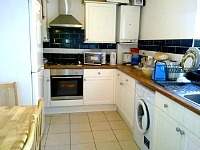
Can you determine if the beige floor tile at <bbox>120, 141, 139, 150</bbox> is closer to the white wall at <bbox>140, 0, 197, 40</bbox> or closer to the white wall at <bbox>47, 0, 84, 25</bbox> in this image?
the white wall at <bbox>140, 0, 197, 40</bbox>

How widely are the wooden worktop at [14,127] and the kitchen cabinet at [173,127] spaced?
3.66ft

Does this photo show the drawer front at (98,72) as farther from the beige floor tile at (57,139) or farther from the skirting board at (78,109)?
the beige floor tile at (57,139)

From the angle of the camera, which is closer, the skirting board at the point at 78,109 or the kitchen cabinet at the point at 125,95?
the kitchen cabinet at the point at 125,95

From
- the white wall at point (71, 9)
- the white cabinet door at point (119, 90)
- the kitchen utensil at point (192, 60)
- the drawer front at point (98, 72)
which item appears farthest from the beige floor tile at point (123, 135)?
the white wall at point (71, 9)

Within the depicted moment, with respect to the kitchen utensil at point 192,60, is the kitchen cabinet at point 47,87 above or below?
below

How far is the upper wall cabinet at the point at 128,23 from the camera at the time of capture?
366 cm

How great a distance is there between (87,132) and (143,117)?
98 cm

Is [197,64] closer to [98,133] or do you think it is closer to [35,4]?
[98,133]

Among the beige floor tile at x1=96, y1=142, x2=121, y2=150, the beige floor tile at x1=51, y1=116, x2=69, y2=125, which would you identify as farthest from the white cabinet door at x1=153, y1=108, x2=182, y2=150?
the beige floor tile at x1=51, y1=116, x2=69, y2=125

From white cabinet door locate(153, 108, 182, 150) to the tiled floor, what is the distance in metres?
0.65

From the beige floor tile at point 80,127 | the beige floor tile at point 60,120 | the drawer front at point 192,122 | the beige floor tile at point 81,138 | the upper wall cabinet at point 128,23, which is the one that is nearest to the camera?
the drawer front at point 192,122

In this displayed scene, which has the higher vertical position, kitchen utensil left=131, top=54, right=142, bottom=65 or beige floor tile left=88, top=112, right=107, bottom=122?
kitchen utensil left=131, top=54, right=142, bottom=65

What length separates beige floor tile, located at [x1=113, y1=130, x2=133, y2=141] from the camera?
107 inches

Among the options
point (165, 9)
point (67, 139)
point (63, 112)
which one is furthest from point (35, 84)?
point (165, 9)
